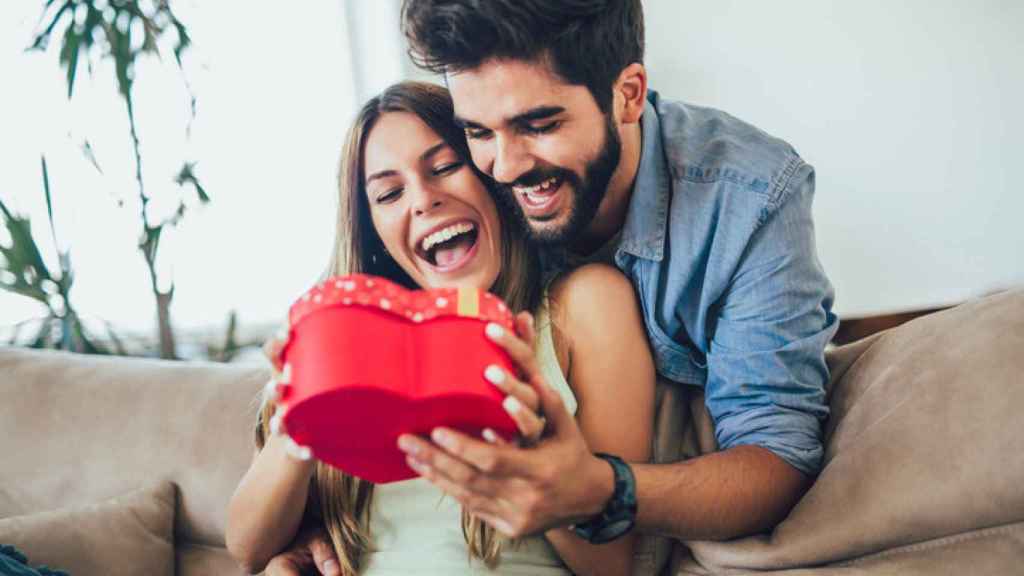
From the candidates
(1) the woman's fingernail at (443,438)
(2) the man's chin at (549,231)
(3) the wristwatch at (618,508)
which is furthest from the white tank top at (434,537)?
(1) the woman's fingernail at (443,438)

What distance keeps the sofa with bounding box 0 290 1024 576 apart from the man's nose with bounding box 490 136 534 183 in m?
0.39

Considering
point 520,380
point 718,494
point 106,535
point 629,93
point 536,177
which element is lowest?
point 106,535

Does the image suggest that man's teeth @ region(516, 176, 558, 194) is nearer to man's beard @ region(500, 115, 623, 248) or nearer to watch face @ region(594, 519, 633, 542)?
man's beard @ region(500, 115, 623, 248)

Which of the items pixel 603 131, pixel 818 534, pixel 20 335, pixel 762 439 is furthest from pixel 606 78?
pixel 20 335

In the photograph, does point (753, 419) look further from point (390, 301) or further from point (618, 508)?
point (390, 301)

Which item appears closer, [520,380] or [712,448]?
[520,380]

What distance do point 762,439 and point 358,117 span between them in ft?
2.39

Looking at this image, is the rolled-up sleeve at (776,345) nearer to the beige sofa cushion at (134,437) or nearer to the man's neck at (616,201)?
the man's neck at (616,201)

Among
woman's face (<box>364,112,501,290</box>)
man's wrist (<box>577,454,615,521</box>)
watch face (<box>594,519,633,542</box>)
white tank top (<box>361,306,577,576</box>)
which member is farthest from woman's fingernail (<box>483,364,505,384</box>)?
woman's face (<box>364,112,501,290</box>)

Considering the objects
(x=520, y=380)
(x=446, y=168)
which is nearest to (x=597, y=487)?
(x=520, y=380)

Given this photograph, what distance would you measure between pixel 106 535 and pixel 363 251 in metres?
0.67

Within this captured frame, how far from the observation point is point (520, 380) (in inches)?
36.7

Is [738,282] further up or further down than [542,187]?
further down

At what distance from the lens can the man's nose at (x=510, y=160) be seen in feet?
4.36
